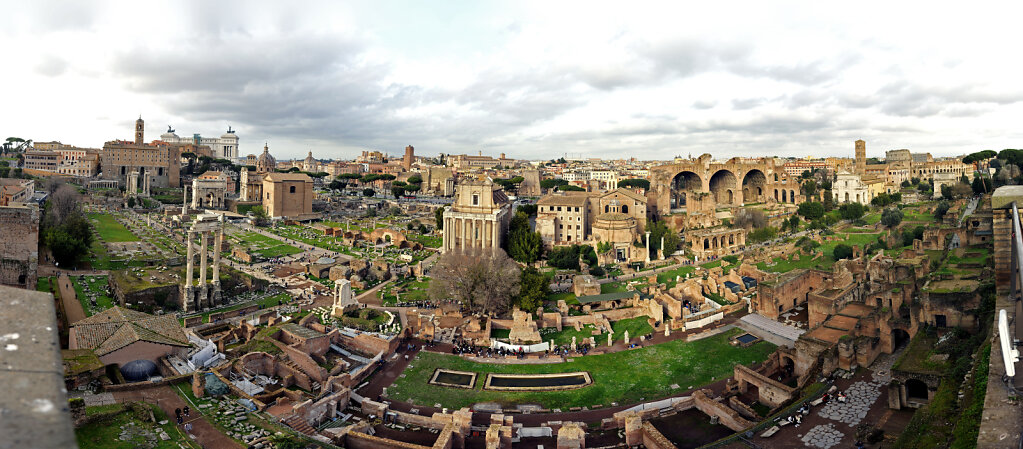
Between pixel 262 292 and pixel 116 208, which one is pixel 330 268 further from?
pixel 116 208

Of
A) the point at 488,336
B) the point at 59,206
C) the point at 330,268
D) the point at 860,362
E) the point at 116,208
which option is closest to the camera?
the point at 860,362

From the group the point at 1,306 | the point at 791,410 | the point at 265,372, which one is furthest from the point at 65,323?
the point at 791,410

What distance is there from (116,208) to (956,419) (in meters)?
90.6

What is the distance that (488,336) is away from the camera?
3072cm

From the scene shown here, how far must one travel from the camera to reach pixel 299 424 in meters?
19.5

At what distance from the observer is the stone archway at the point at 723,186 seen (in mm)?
77438

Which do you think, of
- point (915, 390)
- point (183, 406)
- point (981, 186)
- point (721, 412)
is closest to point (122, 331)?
point (183, 406)

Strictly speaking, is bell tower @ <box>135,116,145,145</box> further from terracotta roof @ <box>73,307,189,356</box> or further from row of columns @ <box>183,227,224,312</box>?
terracotta roof @ <box>73,307,189,356</box>

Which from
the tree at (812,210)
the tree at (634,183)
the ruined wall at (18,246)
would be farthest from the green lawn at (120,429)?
the tree at (634,183)

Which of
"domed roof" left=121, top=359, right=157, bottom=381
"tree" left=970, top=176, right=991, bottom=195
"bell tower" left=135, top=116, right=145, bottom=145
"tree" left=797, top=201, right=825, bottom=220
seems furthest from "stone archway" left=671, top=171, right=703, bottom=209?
"bell tower" left=135, top=116, right=145, bottom=145

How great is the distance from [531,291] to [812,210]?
38838 millimetres

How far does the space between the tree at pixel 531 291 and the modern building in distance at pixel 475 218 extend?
14.2 meters

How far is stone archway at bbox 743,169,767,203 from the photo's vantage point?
76188mm

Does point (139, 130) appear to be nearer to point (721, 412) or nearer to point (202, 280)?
point (202, 280)
